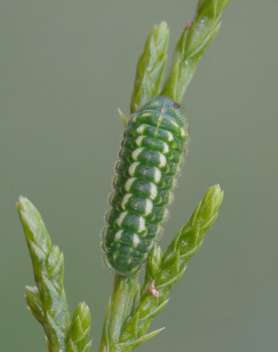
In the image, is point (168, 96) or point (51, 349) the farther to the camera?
point (168, 96)

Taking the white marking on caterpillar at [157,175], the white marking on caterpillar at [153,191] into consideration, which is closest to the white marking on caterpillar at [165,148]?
the white marking on caterpillar at [157,175]

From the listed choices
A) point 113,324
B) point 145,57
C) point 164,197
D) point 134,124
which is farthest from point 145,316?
point 145,57

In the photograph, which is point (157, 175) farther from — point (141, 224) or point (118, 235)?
point (118, 235)

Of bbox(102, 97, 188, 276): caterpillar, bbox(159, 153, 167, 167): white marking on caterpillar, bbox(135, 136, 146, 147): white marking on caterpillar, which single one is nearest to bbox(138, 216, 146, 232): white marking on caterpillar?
bbox(102, 97, 188, 276): caterpillar

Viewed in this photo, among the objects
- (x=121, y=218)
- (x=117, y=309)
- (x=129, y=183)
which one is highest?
(x=129, y=183)

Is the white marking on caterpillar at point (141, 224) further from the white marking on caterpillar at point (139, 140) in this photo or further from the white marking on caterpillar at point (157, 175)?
the white marking on caterpillar at point (139, 140)

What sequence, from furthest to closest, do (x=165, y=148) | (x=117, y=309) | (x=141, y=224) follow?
(x=165, y=148), (x=141, y=224), (x=117, y=309)

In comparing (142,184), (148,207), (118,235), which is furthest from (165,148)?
(118,235)

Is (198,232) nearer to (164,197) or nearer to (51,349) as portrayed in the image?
(164,197)
